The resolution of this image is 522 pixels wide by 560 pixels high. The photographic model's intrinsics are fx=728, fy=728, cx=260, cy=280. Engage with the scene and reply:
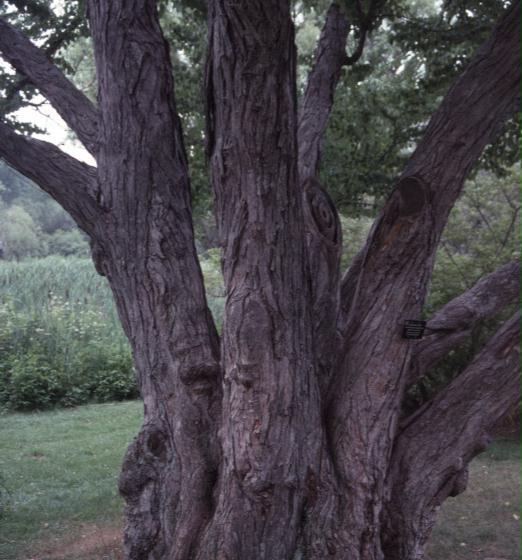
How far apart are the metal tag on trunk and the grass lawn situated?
2764 mm

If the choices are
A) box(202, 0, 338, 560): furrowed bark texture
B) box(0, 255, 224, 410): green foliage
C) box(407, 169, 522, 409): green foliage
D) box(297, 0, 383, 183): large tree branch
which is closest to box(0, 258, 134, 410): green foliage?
box(0, 255, 224, 410): green foliage

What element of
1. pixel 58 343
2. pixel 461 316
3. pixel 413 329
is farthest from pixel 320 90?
pixel 58 343

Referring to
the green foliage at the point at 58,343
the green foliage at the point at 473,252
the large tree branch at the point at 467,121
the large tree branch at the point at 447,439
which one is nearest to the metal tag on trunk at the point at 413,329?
the large tree branch at the point at 467,121

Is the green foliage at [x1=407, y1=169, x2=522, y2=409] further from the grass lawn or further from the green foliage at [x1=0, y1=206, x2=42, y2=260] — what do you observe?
the green foliage at [x1=0, y1=206, x2=42, y2=260]

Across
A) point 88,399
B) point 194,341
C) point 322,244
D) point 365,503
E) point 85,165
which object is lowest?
point 88,399

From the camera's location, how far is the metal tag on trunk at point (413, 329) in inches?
157

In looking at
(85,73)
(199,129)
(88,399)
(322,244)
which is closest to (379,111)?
(199,129)

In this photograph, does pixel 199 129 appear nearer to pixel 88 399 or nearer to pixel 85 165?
pixel 85 165

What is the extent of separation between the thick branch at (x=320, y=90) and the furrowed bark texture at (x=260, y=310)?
1.38 metres

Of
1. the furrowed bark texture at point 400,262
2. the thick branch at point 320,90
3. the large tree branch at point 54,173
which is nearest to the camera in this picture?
the furrowed bark texture at point 400,262

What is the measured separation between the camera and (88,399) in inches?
550

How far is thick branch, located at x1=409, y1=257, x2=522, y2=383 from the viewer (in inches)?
178

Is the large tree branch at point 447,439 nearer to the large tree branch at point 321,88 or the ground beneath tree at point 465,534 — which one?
the large tree branch at point 321,88

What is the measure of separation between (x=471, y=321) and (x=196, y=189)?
430cm
